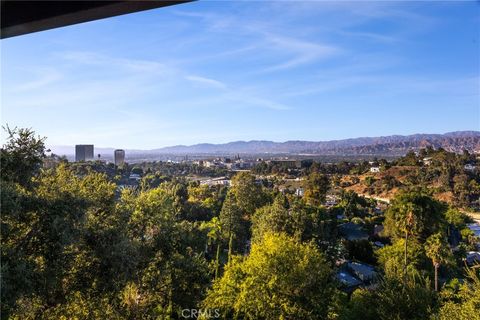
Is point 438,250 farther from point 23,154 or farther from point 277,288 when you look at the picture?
point 23,154

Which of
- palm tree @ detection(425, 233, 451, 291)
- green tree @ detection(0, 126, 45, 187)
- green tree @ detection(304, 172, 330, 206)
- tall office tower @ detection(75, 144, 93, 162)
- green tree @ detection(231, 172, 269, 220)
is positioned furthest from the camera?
tall office tower @ detection(75, 144, 93, 162)

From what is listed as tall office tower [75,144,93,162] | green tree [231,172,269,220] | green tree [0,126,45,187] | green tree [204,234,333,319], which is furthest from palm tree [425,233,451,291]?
tall office tower [75,144,93,162]

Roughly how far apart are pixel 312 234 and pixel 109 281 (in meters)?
11.0

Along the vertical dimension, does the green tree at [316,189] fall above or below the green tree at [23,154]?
below

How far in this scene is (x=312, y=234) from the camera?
15.2 metres

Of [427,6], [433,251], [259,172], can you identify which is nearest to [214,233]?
[433,251]

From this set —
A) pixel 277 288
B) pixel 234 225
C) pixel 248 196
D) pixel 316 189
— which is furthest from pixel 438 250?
pixel 316 189

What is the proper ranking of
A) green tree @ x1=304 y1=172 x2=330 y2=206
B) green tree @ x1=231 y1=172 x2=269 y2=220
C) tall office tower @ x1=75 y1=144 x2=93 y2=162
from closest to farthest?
green tree @ x1=231 y1=172 x2=269 y2=220, green tree @ x1=304 y1=172 x2=330 y2=206, tall office tower @ x1=75 y1=144 x2=93 y2=162

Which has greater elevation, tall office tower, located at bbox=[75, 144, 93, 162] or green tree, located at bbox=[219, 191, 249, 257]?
tall office tower, located at bbox=[75, 144, 93, 162]

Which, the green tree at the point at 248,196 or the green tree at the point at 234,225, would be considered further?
the green tree at the point at 248,196

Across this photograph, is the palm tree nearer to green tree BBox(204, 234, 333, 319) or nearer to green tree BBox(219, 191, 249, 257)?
green tree BBox(204, 234, 333, 319)

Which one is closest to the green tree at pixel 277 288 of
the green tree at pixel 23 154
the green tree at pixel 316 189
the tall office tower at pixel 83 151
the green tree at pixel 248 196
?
the green tree at pixel 23 154

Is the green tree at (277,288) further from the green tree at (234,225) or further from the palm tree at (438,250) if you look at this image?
the green tree at (234,225)

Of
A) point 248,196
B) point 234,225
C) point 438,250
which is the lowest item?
point 234,225
